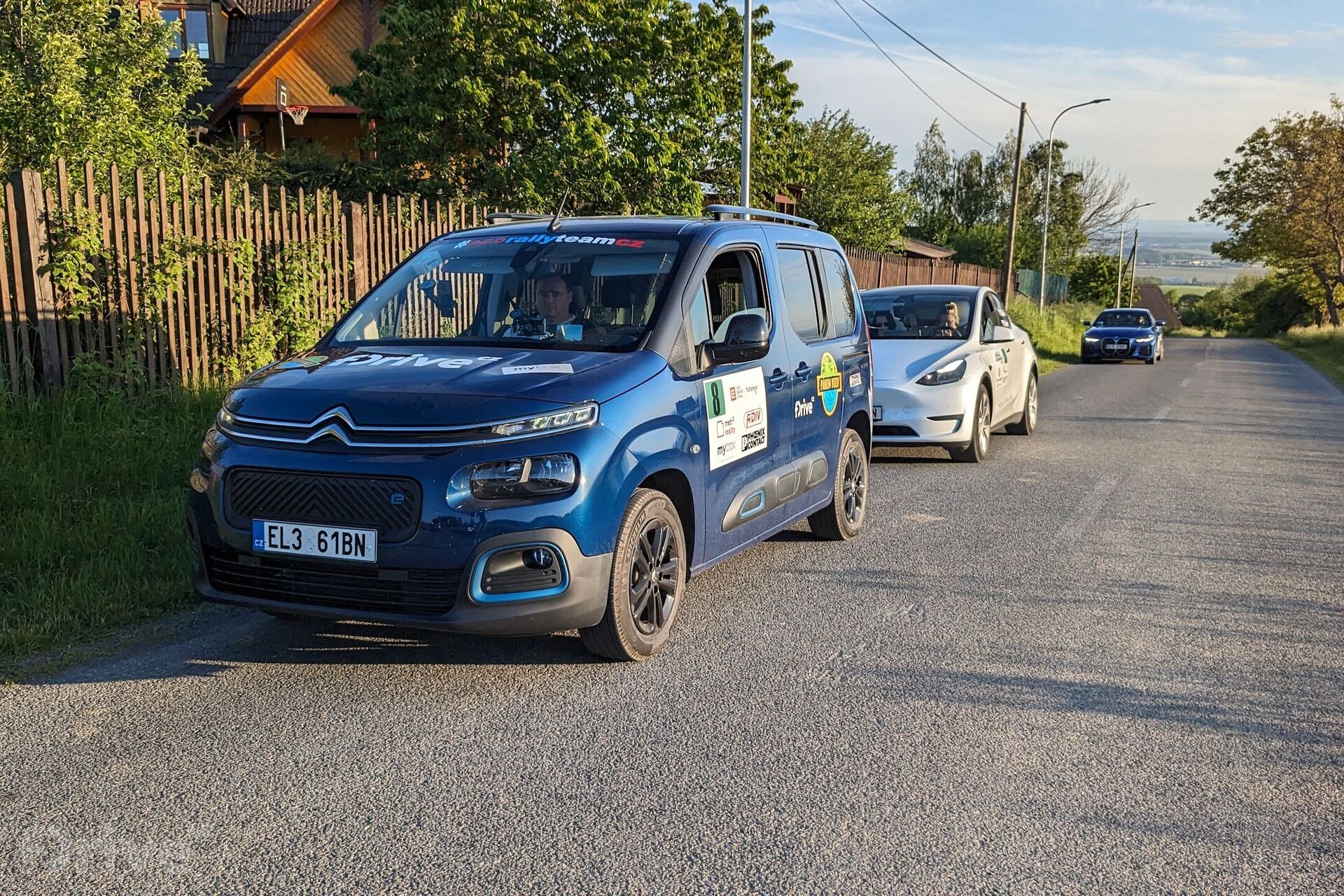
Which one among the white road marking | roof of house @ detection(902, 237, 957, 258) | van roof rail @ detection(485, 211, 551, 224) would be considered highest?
roof of house @ detection(902, 237, 957, 258)

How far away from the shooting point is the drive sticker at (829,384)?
22.3 ft

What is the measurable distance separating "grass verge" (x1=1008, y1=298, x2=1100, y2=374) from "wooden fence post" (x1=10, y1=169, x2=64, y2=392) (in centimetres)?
2244

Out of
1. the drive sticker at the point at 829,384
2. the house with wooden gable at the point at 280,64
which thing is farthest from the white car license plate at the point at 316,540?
the house with wooden gable at the point at 280,64

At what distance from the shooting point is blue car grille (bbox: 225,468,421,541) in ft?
14.3

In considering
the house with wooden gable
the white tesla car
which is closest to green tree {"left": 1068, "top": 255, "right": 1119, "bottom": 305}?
the house with wooden gable

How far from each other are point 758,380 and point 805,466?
2.77 ft

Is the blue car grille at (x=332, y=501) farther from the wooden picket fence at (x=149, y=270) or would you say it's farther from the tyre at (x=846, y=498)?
the wooden picket fence at (x=149, y=270)

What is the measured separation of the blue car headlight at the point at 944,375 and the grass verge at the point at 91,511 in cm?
603

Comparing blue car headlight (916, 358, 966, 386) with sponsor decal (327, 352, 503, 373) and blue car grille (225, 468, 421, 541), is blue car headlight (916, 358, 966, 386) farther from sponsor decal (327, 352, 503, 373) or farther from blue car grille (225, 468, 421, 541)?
blue car grille (225, 468, 421, 541)

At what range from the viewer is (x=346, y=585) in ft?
14.6

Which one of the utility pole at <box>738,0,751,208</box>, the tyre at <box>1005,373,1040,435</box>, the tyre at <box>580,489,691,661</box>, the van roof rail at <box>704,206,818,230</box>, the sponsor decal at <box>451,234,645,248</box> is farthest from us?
the utility pole at <box>738,0,751,208</box>

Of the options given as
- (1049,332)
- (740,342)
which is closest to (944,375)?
(740,342)

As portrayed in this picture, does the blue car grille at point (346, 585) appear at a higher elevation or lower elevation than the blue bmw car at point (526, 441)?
lower

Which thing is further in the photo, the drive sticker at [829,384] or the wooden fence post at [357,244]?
the wooden fence post at [357,244]
